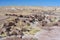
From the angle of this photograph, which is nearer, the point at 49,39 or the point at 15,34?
the point at 49,39

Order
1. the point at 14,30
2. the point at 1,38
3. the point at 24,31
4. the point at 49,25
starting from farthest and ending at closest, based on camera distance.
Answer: the point at 49,25
the point at 24,31
the point at 14,30
the point at 1,38

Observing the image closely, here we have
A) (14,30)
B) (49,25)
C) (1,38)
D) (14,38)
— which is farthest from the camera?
(49,25)

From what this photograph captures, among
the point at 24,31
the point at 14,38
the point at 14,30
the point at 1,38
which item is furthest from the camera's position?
the point at 24,31

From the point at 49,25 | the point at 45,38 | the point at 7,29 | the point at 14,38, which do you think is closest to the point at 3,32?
the point at 7,29

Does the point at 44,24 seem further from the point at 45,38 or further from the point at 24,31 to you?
the point at 45,38

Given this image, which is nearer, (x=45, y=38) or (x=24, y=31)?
(x=45, y=38)

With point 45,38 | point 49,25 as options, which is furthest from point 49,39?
point 49,25

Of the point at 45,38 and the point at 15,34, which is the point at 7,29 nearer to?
the point at 15,34

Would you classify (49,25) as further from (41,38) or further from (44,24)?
(41,38)

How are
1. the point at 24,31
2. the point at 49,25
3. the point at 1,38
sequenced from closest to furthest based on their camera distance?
the point at 1,38 → the point at 24,31 → the point at 49,25
